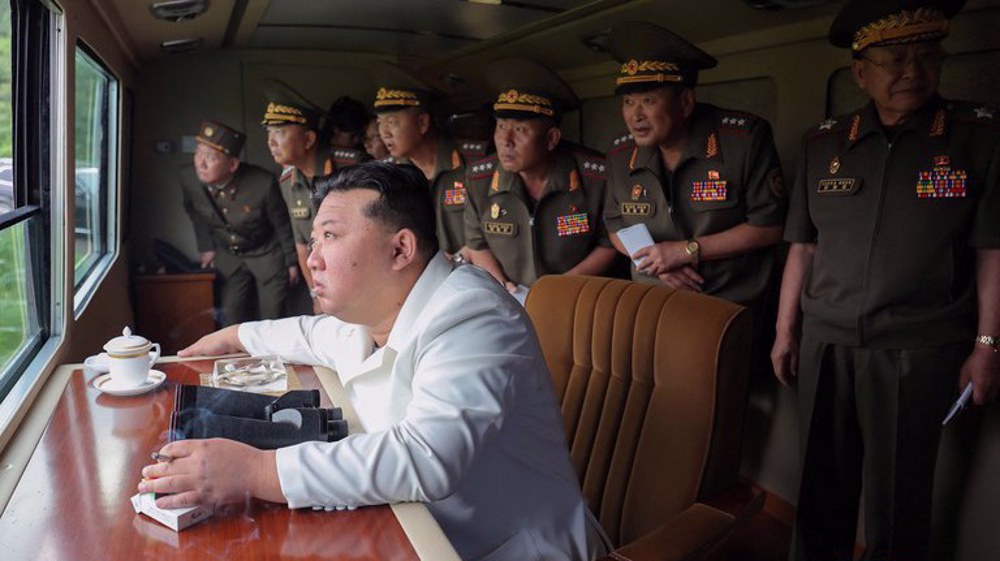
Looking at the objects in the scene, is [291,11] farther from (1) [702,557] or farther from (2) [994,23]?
(1) [702,557]

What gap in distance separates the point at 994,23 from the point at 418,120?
99.7 inches

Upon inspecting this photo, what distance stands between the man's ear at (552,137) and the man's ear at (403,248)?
204cm

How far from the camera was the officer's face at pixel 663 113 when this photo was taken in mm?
2691

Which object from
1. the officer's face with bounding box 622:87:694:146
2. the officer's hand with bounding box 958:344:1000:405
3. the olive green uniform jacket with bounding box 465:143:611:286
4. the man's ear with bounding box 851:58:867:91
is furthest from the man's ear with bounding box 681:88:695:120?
the officer's hand with bounding box 958:344:1000:405

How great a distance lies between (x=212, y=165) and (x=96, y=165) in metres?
0.62

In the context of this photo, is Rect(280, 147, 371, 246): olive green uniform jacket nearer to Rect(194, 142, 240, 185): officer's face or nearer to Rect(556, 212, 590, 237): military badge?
Rect(194, 142, 240, 185): officer's face

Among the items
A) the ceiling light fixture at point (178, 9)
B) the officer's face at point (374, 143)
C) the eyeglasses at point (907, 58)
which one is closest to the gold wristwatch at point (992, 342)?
the eyeglasses at point (907, 58)

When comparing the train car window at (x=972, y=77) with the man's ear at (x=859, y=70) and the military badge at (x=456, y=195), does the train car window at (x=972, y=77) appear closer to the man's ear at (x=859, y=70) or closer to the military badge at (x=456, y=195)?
the man's ear at (x=859, y=70)

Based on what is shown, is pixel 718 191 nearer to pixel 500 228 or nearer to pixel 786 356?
pixel 786 356

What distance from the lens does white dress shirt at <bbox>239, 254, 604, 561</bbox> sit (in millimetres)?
1011

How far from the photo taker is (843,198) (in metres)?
2.10

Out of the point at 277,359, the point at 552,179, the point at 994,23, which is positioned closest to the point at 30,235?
the point at 277,359

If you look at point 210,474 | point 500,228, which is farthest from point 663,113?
point 210,474

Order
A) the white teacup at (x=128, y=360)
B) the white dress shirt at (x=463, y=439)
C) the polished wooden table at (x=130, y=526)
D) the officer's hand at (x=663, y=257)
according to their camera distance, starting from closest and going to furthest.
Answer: the polished wooden table at (x=130, y=526)
the white dress shirt at (x=463, y=439)
the white teacup at (x=128, y=360)
the officer's hand at (x=663, y=257)
